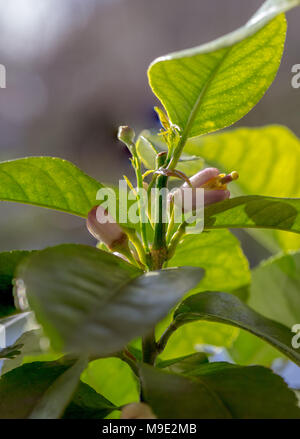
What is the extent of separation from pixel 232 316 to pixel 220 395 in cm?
9

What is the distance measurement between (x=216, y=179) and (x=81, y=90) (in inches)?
175

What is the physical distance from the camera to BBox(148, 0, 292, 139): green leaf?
1.65 ft

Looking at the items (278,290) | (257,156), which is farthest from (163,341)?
(257,156)

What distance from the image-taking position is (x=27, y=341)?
518 mm

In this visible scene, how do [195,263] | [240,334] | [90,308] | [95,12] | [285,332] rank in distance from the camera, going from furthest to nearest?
[95,12] → [240,334] → [195,263] → [285,332] → [90,308]

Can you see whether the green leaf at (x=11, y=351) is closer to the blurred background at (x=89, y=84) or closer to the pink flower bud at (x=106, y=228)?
the pink flower bud at (x=106, y=228)

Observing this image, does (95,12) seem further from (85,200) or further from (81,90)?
(85,200)

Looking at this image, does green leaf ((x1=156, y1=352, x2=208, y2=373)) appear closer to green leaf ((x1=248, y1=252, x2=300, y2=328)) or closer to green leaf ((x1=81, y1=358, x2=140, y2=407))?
green leaf ((x1=81, y1=358, x2=140, y2=407))

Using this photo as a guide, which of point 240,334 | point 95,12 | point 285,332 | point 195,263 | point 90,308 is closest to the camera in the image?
point 90,308

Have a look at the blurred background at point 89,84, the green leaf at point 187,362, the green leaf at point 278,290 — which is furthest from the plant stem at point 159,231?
the blurred background at point 89,84

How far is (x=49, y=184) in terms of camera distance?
551mm

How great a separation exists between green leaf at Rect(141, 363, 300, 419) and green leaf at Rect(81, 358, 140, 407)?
27 cm

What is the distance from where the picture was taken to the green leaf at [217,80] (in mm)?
501

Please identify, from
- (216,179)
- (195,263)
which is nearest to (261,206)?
(216,179)
